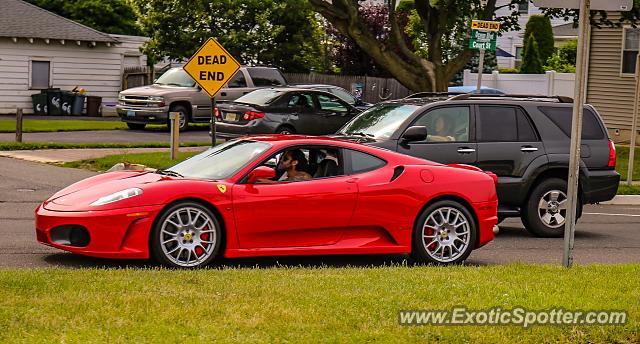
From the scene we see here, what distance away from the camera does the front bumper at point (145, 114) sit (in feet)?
103

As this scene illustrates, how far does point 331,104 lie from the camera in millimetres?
25391

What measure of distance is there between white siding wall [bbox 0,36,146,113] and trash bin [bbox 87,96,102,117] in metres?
1.36

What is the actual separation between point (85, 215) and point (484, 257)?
449 centimetres

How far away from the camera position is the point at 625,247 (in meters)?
13.7

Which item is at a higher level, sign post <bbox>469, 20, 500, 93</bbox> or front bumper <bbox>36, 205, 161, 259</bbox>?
sign post <bbox>469, 20, 500, 93</bbox>

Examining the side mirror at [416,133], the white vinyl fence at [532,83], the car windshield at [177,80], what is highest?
the white vinyl fence at [532,83]

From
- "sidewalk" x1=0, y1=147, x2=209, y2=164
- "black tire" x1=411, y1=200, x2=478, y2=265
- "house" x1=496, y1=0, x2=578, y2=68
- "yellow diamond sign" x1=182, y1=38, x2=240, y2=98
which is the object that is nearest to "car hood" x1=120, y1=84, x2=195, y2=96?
"sidewalk" x1=0, y1=147, x2=209, y2=164

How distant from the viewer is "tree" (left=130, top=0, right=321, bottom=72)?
42.2 meters

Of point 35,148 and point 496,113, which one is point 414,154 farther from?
point 35,148

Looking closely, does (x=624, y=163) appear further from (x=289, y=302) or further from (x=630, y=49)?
(x=289, y=302)

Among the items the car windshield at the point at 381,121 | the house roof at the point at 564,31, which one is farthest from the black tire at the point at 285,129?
the house roof at the point at 564,31

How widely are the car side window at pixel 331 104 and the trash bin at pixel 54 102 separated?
17993mm

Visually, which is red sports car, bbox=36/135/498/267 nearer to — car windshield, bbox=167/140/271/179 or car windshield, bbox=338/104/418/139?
car windshield, bbox=167/140/271/179

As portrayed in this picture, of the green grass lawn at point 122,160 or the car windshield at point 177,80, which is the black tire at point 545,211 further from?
the car windshield at point 177,80
